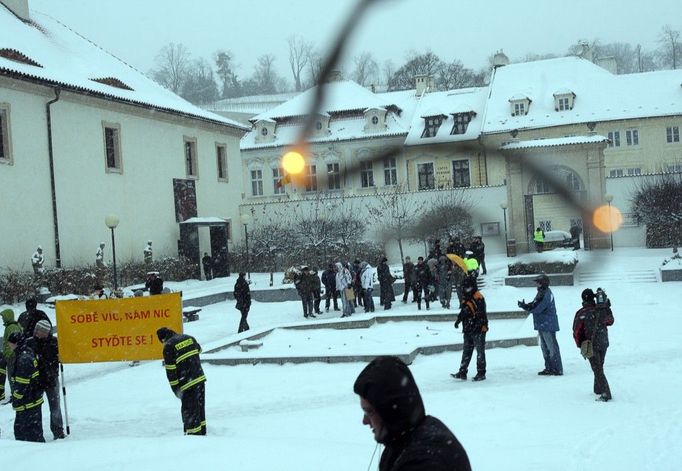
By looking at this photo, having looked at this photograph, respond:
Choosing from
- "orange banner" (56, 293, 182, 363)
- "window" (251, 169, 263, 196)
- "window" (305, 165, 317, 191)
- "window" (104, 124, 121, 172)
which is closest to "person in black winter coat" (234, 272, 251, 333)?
"orange banner" (56, 293, 182, 363)

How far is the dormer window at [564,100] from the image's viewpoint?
5.50 ft

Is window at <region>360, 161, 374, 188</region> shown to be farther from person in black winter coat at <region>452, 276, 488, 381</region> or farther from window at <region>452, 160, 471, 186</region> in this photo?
person in black winter coat at <region>452, 276, 488, 381</region>

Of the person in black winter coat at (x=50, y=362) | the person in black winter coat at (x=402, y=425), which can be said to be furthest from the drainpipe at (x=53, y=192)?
the person in black winter coat at (x=402, y=425)

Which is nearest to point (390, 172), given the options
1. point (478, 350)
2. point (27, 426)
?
point (27, 426)

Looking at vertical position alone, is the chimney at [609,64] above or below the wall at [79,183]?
below

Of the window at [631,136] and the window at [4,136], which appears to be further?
the window at [4,136]

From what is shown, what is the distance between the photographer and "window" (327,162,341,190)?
117 cm

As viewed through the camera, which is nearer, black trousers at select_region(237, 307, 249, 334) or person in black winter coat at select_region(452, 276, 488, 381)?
person in black winter coat at select_region(452, 276, 488, 381)

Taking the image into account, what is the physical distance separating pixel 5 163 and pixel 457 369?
737 inches

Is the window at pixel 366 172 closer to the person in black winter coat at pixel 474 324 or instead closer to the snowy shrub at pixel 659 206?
the snowy shrub at pixel 659 206

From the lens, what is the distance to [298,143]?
1119 millimetres

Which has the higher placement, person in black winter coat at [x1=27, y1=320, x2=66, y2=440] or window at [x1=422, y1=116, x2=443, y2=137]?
window at [x1=422, y1=116, x2=443, y2=137]

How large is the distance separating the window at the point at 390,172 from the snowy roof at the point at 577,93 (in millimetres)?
167

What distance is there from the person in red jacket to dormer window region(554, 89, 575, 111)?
372 inches
